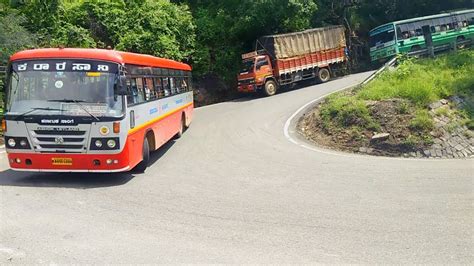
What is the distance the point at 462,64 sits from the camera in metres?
17.9

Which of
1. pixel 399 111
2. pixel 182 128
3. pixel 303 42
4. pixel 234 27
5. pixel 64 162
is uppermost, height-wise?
pixel 234 27

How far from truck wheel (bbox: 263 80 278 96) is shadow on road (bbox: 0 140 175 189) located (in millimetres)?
17085

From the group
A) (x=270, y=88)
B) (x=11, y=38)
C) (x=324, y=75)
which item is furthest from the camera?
(x=324, y=75)

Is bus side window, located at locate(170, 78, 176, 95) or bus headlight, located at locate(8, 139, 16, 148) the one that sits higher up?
bus side window, located at locate(170, 78, 176, 95)

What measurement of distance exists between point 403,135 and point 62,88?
9342 millimetres

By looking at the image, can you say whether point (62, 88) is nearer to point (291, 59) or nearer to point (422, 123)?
point (422, 123)

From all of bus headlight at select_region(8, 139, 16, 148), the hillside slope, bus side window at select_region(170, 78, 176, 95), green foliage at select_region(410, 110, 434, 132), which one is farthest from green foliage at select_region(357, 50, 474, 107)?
bus headlight at select_region(8, 139, 16, 148)

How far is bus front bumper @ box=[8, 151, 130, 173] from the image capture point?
816 centimetres

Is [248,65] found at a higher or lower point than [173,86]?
higher

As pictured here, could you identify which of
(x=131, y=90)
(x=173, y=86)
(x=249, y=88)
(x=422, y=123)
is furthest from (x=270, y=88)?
(x=131, y=90)

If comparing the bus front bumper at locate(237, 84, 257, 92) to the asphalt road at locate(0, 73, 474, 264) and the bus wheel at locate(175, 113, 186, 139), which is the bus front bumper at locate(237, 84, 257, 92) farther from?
the asphalt road at locate(0, 73, 474, 264)

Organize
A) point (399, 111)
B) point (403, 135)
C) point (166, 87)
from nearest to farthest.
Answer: point (403, 135) → point (166, 87) → point (399, 111)

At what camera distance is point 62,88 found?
Answer: 8.17 meters

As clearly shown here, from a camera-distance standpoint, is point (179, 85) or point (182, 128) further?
point (182, 128)
